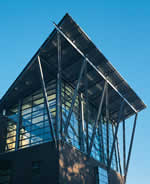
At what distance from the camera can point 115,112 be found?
134ft

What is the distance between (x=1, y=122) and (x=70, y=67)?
36.2 ft

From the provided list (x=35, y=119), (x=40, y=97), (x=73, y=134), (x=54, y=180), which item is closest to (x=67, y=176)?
(x=54, y=180)

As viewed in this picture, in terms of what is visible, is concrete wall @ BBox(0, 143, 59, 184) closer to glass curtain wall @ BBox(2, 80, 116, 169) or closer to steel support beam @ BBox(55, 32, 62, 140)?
glass curtain wall @ BBox(2, 80, 116, 169)

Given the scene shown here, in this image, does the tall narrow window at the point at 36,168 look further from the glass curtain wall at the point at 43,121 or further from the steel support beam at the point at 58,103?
the steel support beam at the point at 58,103

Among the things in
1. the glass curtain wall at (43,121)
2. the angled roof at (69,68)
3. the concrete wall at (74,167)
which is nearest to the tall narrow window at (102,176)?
the concrete wall at (74,167)


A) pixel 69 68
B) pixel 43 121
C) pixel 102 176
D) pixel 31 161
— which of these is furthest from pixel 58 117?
pixel 102 176

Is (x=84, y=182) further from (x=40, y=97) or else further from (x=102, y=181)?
(x=40, y=97)

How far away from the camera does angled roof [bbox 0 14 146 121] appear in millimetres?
27152

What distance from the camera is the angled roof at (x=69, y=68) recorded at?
2715 cm

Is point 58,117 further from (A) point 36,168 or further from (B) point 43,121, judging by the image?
(A) point 36,168

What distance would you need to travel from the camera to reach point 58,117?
26453mm

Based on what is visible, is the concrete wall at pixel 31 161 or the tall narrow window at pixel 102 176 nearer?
the concrete wall at pixel 31 161

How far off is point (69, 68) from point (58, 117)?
6967 mm

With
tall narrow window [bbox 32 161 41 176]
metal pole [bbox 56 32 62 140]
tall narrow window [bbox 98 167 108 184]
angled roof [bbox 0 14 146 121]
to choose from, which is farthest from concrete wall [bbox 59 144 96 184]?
angled roof [bbox 0 14 146 121]
